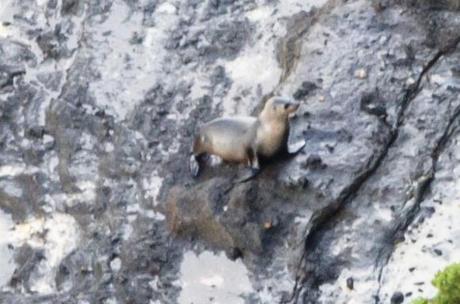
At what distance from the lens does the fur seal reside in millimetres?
6941

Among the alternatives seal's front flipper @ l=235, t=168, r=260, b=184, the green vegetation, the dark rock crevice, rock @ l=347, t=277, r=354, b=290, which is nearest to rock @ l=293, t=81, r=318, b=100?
seal's front flipper @ l=235, t=168, r=260, b=184

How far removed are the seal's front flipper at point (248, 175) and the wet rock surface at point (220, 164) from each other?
0.06m

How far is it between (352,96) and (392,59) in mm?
435

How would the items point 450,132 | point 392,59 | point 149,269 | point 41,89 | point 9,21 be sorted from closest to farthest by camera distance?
1. point 149,269
2. point 450,132
3. point 392,59
4. point 41,89
5. point 9,21

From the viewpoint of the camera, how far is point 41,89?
8.16 metres

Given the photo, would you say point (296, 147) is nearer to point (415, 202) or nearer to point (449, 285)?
point (415, 202)

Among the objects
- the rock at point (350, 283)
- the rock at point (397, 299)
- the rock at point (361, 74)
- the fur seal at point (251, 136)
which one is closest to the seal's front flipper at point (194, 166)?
the fur seal at point (251, 136)

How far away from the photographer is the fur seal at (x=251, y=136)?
6.94 m

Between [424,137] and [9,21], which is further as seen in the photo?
[9,21]

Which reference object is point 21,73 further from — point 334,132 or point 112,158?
point 334,132

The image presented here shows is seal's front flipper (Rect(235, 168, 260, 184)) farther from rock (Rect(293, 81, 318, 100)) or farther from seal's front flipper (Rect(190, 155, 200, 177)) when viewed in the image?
rock (Rect(293, 81, 318, 100))

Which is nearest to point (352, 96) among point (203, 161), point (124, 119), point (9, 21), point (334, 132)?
point (334, 132)

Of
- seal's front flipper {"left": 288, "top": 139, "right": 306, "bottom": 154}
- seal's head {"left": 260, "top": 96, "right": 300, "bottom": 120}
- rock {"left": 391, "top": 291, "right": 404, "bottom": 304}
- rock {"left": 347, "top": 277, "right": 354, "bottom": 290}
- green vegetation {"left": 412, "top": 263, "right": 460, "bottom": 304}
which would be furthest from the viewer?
seal's front flipper {"left": 288, "top": 139, "right": 306, "bottom": 154}

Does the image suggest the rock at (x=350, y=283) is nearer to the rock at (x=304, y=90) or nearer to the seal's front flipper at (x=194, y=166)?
the seal's front flipper at (x=194, y=166)
